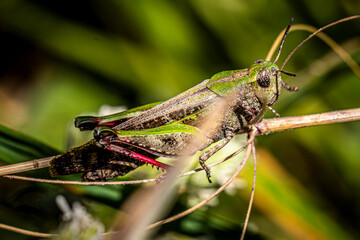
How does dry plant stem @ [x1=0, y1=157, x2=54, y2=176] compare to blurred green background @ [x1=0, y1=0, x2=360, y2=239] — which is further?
blurred green background @ [x1=0, y1=0, x2=360, y2=239]

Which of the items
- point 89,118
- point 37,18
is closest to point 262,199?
point 89,118

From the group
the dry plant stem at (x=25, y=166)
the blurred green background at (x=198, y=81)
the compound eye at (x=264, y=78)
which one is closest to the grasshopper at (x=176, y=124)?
the compound eye at (x=264, y=78)

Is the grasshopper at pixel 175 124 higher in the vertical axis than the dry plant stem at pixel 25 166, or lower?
higher

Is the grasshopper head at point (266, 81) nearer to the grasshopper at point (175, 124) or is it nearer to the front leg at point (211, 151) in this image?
the grasshopper at point (175, 124)

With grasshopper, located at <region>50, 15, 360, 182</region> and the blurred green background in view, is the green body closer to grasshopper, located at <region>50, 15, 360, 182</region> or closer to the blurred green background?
grasshopper, located at <region>50, 15, 360, 182</region>

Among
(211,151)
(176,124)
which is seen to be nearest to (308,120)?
(211,151)

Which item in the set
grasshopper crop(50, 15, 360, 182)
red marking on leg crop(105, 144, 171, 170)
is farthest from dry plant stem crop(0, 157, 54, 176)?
red marking on leg crop(105, 144, 171, 170)

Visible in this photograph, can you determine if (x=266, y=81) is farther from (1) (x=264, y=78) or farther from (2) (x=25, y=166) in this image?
(2) (x=25, y=166)
